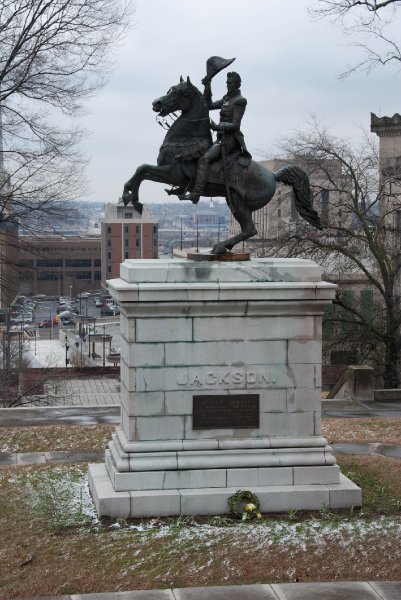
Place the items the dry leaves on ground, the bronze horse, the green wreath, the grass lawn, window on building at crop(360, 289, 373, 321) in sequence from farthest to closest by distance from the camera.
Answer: window on building at crop(360, 289, 373, 321) < the dry leaves on ground < the bronze horse < the green wreath < the grass lawn

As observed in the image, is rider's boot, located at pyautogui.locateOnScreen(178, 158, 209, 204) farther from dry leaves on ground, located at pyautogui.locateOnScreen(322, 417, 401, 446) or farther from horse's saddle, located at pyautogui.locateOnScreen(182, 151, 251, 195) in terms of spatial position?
dry leaves on ground, located at pyautogui.locateOnScreen(322, 417, 401, 446)

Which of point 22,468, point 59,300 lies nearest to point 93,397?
point 22,468

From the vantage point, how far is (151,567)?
1075 centimetres

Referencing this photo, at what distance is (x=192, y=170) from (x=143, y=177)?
63cm

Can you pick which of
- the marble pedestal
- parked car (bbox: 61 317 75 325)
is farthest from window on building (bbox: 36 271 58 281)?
the marble pedestal

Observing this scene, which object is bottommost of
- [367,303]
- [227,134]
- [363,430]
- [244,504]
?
[363,430]

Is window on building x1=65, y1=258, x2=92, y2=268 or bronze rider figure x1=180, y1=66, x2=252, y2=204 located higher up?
bronze rider figure x1=180, y1=66, x2=252, y2=204

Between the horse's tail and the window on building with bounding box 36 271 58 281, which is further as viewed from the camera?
the window on building with bounding box 36 271 58 281

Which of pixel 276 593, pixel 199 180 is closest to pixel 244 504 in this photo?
pixel 276 593

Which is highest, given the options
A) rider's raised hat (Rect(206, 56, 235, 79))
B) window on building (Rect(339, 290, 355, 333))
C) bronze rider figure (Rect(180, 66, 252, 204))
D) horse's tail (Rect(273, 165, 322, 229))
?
rider's raised hat (Rect(206, 56, 235, 79))

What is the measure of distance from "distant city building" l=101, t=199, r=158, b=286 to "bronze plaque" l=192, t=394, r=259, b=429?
13570 centimetres

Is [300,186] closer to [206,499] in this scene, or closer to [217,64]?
[217,64]

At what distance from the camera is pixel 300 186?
545 inches

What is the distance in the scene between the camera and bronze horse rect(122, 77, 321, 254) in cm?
1338
